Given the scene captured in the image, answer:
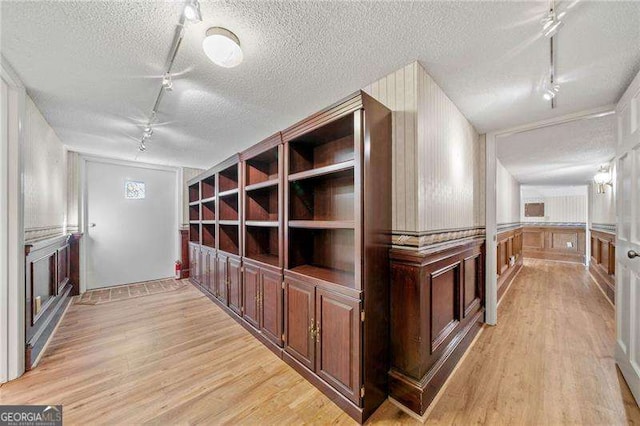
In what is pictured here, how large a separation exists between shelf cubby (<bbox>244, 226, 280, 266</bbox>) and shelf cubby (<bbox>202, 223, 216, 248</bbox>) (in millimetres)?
1544

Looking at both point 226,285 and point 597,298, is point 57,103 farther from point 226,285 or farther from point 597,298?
point 597,298

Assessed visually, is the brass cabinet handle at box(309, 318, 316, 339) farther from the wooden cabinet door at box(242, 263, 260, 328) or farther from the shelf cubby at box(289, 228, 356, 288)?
the wooden cabinet door at box(242, 263, 260, 328)

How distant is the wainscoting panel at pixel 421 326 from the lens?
1.67 m

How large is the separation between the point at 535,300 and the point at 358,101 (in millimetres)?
4374

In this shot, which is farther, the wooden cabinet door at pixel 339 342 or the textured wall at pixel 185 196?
the textured wall at pixel 185 196

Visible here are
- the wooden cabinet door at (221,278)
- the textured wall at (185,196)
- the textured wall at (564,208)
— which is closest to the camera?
the wooden cabinet door at (221,278)

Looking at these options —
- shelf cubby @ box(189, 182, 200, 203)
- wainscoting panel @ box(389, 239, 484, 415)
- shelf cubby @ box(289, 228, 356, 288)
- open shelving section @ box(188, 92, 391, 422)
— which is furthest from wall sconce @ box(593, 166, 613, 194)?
shelf cubby @ box(189, 182, 200, 203)

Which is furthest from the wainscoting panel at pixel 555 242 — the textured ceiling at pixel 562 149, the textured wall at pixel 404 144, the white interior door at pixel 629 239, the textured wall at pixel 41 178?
the textured wall at pixel 41 178

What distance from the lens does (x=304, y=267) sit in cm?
225

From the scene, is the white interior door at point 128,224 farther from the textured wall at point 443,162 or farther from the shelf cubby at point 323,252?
the textured wall at point 443,162

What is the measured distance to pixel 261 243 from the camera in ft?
10.2

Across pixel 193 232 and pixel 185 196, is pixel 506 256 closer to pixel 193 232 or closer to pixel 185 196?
pixel 193 232

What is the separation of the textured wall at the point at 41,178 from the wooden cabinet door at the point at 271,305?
225 cm

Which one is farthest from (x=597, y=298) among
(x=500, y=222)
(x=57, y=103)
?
(x=57, y=103)
